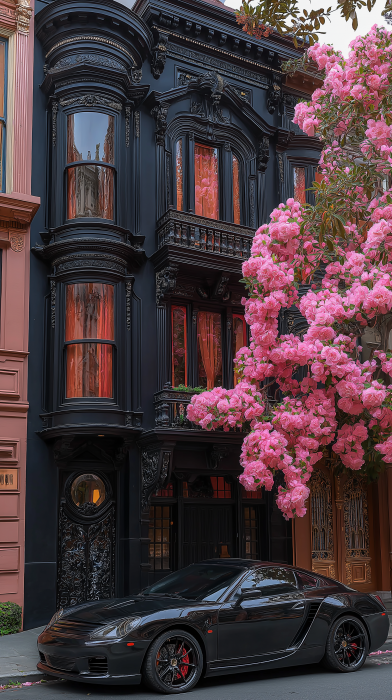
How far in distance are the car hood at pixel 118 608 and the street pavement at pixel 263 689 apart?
728mm

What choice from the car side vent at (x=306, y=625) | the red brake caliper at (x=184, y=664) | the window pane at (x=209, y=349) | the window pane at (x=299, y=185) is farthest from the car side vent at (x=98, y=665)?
the window pane at (x=299, y=185)

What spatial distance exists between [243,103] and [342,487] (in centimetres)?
941

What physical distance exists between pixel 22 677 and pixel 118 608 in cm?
154

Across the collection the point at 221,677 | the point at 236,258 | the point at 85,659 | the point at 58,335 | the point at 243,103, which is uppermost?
the point at 243,103

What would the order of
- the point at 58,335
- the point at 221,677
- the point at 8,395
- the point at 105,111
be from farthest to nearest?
the point at 105,111, the point at 58,335, the point at 8,395, the point at 221,677

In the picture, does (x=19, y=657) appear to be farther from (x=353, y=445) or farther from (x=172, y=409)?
(x=353, y=445)

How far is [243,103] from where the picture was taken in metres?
17.0

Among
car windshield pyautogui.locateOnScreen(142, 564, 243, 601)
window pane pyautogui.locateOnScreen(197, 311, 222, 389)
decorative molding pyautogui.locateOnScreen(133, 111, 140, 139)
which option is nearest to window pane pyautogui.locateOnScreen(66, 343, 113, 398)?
window pane pyautogui.locateOnScreen(197, 311, 222, 389)

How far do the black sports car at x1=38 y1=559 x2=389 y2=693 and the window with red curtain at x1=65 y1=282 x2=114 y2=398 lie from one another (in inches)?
206

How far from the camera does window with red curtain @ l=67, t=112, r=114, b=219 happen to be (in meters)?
14.6

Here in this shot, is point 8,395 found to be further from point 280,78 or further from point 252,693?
point 280,78

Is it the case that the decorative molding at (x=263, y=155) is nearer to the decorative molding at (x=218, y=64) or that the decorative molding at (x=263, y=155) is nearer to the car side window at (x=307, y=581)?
the decorative molding at (x=218, y=64)

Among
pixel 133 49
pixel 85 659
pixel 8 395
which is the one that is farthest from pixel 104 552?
pixel 133 49

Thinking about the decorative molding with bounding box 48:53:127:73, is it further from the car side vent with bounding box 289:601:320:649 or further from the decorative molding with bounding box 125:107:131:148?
the car side vent with bounding box 289:601:320:649
